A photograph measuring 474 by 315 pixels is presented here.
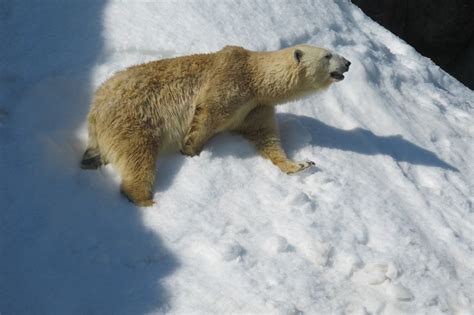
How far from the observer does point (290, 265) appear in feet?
15.3

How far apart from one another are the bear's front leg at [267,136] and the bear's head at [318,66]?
534 mm

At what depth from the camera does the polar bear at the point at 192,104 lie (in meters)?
5.32

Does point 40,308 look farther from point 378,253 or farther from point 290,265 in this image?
point 378,253

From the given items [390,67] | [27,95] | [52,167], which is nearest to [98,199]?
[52,167]

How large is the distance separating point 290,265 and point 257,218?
62cm

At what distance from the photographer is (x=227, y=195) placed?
5348mm

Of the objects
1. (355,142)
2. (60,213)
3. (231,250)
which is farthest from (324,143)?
(60,213)

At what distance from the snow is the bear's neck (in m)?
0.50

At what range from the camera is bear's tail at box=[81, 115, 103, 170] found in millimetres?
5418

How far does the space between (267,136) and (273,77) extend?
64 centimetres

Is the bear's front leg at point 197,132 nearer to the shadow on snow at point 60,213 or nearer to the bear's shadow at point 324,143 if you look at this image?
the bear's shadow at point 324,143

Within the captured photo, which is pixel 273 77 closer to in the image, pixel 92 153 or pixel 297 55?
pixel 297 55

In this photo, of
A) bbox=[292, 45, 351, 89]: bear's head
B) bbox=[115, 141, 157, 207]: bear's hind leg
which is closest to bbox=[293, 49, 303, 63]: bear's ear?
bbox=[292, 45, 351, 89]: bear's head

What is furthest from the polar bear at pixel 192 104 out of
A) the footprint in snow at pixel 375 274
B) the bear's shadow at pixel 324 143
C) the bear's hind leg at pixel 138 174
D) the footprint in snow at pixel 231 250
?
the footprint in snow at pixel 375 274
